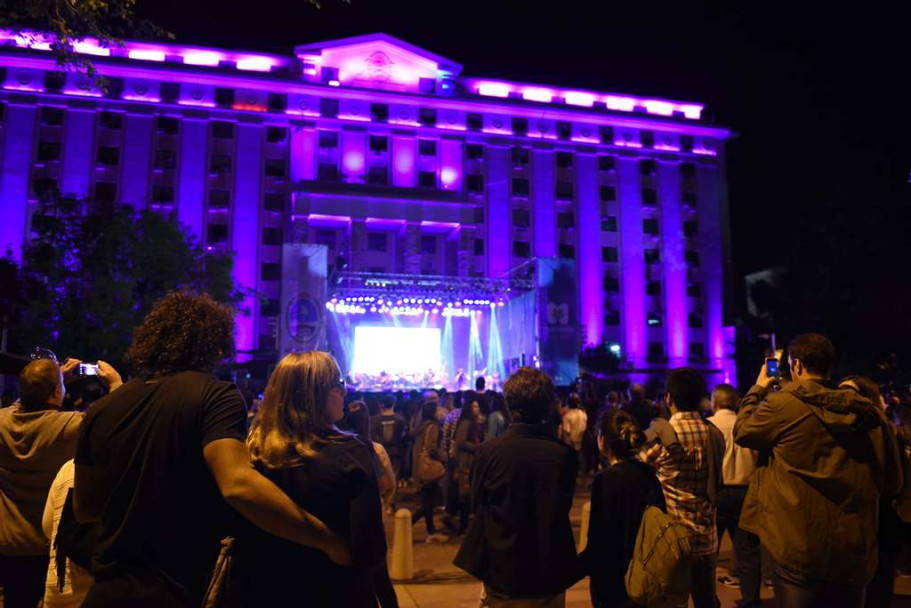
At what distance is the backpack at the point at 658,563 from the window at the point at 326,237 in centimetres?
3219

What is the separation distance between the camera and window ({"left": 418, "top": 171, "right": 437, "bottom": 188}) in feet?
121

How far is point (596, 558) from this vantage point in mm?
3252

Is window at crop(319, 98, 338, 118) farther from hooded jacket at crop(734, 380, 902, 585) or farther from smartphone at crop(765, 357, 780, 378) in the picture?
hooded jacket at crop(734, 380, 902, 585)

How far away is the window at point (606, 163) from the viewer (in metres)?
40.4

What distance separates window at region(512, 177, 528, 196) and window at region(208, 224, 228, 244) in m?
16.4

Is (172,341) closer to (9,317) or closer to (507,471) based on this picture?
(507,471)

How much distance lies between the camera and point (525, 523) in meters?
3.13

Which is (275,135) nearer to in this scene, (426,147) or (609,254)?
(426,147)

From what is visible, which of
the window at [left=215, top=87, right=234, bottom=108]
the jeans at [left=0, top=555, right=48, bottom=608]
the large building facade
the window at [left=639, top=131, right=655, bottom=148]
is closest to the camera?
the jeans at [left=0, top=555, right=48, bottom=608]

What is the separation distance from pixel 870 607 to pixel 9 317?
27724 millimetres

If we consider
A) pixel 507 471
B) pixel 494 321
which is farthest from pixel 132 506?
pixel 494 321

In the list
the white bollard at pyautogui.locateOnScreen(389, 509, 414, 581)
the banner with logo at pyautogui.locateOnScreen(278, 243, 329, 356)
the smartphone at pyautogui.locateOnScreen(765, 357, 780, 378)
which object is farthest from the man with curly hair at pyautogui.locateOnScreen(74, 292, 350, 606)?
the banner with logo at pyautogui.locateOnScreen(278, 243, 329, 356)

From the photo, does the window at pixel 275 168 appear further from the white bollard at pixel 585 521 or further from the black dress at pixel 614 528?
the black dress at pixel 614 528

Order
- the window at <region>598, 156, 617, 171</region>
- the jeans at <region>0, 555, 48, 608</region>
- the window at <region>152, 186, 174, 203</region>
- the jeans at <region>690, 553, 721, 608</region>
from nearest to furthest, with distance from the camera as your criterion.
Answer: the jeans at <region>0, 555, 48, 608</region>
the jeans at <region>690, 553, 721, 608</region>
the window at <region>152, 186, 174, 203</region>
the window at <region>598, 156, 617, 171</region>
